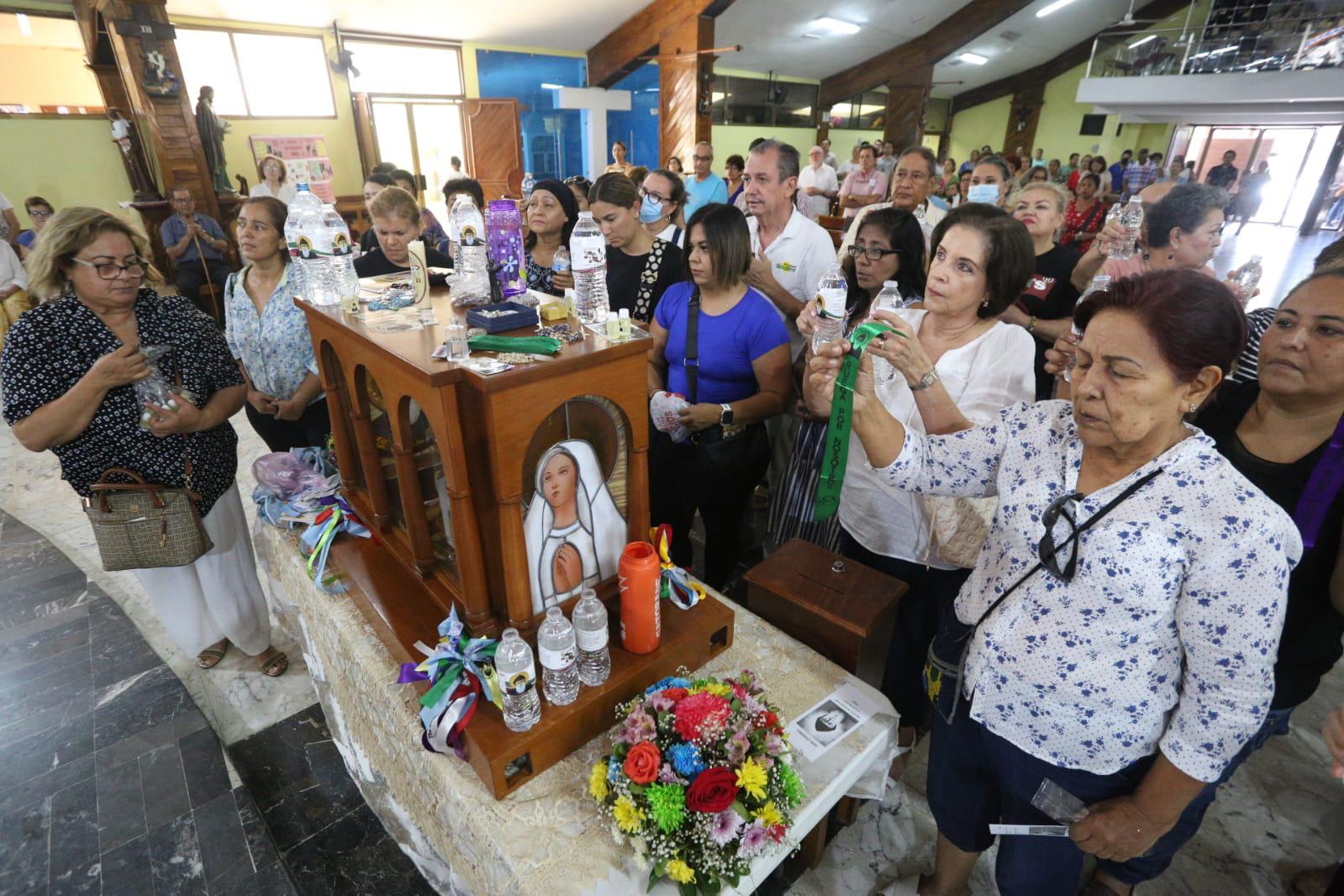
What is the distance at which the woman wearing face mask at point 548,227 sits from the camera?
276cm

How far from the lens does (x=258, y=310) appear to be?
248 cm

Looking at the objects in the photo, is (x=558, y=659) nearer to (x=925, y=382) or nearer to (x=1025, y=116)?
(x=925, y=382)

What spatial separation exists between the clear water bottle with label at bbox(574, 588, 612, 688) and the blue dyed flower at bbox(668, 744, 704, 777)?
235mm

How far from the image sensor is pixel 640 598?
1.27m

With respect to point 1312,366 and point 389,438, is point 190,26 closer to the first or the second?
point 389,438

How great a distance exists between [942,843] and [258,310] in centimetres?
287

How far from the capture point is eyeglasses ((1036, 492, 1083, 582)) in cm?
108

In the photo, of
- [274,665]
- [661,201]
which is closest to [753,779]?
[274,665]

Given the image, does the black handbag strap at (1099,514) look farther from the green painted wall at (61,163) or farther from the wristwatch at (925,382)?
the green painted wall at (61,163)

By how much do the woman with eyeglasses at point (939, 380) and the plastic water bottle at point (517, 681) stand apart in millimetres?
952

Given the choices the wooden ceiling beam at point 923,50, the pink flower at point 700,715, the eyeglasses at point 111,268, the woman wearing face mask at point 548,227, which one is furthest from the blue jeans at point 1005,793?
the wooden ceiling beam at point 923,50

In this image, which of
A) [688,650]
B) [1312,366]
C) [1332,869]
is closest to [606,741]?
[688,650]

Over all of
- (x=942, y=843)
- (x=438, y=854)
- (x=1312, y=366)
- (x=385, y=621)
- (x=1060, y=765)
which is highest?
(x=1312, y=366)

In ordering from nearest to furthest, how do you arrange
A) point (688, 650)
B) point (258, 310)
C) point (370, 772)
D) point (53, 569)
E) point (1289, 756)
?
1. point (688, 650)
2. point (370, 772)
3. point (1289, 756)
4. point (258, 310)
5. point (53, 569)
